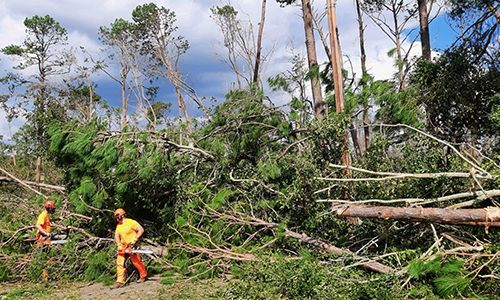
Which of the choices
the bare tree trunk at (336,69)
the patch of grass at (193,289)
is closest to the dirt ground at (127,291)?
the patch of grass at (193,289)

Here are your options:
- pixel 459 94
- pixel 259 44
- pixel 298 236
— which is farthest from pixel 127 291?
pixel 259 44

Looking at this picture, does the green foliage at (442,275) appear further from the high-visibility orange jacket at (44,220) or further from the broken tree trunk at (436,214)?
the high-visibility orange jacket at (44,220)

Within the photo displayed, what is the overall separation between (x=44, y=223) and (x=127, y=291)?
233 cm

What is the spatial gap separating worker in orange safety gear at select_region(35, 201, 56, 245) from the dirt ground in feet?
2.89

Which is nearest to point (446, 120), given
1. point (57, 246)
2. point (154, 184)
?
point (154, 184)

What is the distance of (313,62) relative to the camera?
9156mm

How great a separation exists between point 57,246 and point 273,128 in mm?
4377

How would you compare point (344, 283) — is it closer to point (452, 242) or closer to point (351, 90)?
point (452, 242)

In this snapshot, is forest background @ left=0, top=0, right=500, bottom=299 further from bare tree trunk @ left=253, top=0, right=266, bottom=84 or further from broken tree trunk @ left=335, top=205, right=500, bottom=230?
bare tree trunk @ left=253, top=0, right=266, bottom=84

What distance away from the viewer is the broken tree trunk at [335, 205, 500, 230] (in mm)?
4480

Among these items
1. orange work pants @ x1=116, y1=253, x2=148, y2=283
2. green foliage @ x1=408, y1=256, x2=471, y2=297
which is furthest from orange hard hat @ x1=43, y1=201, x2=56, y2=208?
green foliage @ x1=408, y1=256, x2=471, y2=297

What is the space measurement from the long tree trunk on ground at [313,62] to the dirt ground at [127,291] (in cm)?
450

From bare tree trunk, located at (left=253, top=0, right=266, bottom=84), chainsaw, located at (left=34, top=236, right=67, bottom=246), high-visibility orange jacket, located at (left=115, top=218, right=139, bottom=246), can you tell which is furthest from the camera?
bare tree trunk, located at (left=253, top=0, right=266, bottom=84)

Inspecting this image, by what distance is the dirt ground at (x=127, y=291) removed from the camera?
498 cm
